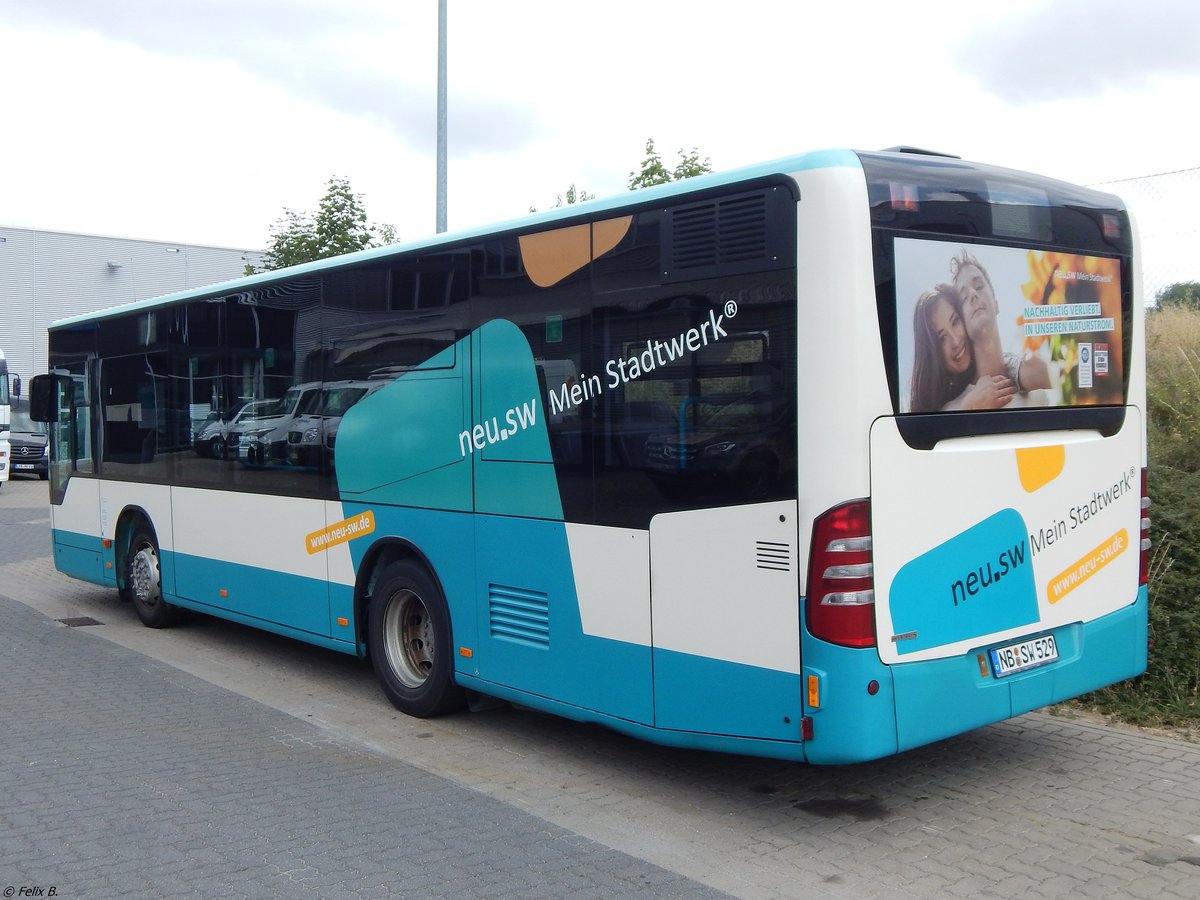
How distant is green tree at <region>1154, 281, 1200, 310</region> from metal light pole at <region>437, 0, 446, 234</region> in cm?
837

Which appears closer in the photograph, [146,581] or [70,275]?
[146,581]

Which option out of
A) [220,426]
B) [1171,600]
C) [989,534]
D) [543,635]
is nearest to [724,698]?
[543,635]

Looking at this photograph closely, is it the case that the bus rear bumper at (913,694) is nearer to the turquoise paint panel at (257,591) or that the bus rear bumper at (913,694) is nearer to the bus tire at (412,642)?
the bus tire at (412,642)

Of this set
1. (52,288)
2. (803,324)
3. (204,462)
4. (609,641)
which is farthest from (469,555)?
(52,288)

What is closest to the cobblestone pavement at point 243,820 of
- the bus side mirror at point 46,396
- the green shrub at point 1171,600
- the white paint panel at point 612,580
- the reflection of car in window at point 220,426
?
the white paint panel at point 612,580

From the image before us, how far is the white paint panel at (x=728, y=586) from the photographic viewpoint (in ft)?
15.3

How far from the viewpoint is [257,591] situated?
8477 mm

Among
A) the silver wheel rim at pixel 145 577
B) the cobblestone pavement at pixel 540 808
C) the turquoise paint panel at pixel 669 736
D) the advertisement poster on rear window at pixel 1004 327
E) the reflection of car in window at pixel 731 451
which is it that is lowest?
the cobblestone pavement at pixel 540 808

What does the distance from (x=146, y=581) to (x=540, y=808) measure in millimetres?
6135

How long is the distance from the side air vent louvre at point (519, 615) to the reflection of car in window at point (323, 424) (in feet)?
5.86

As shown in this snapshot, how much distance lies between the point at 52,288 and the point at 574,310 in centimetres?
4330

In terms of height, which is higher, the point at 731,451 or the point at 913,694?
the point at 731,451

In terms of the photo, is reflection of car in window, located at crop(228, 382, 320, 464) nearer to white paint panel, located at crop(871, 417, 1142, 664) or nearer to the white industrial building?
white paint panel, located at crop(871, 417, 1142, 664)

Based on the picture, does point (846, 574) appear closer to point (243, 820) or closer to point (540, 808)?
point (540, 808)
